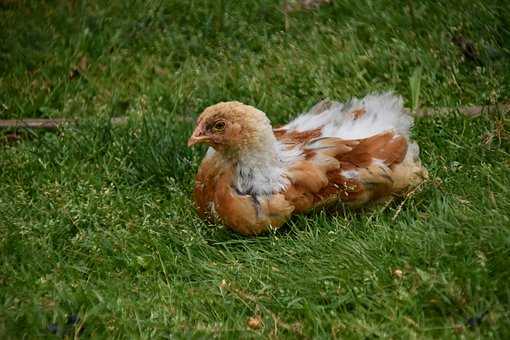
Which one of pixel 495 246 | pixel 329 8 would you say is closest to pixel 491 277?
pixel 495 246

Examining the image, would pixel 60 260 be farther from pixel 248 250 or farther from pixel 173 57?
pixel 173 57

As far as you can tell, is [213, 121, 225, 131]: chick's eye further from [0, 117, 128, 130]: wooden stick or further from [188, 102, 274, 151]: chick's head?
[0, 117, 128, 130]: wooden stick

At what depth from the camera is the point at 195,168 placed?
5133 mm

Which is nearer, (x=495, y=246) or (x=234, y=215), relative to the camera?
(x=495, y=246)

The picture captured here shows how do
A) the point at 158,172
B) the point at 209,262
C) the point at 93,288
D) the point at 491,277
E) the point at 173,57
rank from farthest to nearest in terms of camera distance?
the point at 173,57 < the point at 158,172 < the point at 209,262 < the point at 93,288 < the point at 491,277

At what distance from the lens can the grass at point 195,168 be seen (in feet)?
11.8

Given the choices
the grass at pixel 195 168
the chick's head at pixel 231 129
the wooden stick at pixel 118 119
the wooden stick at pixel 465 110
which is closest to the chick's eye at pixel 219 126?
the chick's head at pixel 231 129

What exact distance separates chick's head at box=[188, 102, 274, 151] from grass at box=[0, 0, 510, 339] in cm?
44

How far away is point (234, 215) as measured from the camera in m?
4.28

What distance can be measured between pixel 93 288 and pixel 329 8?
3257 mm

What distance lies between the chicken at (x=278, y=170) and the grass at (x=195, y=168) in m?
0.11

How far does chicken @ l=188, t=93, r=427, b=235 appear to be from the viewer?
14.1 ft

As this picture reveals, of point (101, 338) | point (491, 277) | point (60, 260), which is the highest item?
point (491, 277)

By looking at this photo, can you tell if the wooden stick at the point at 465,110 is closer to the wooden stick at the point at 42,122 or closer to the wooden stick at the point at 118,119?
the wooden stick at the point at 118,119
